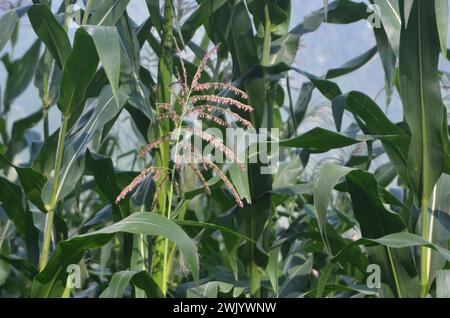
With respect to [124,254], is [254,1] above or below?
above

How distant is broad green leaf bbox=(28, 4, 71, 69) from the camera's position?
1.34 metres

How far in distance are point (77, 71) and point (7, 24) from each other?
5.7 inches

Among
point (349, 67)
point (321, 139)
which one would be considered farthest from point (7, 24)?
point (349, 67)

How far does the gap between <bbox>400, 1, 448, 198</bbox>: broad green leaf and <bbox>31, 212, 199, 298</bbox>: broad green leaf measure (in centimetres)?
49

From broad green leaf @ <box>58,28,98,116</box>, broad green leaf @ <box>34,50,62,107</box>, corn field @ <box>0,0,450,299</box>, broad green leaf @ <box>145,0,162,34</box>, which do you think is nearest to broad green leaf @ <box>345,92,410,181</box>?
corn field @ <box>0,0,450,299</box>

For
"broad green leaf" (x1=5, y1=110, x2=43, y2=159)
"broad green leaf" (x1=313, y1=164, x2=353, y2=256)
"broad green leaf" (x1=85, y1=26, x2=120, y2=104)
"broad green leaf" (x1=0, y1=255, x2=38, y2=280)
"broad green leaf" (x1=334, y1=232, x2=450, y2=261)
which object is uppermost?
"broad green leaf" (x1=85, y1=26, x2=120, y2=104)

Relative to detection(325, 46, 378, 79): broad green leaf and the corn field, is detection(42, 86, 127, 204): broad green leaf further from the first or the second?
detection(325, 46, 378, 79): broad green leaf

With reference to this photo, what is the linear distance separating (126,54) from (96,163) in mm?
224

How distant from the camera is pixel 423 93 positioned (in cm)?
135

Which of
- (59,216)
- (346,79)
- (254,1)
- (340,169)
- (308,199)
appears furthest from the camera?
Result: (346,79)

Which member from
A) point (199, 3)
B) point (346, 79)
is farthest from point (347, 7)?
point (346, 79)

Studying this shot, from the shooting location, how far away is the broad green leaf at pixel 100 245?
1.12 m
